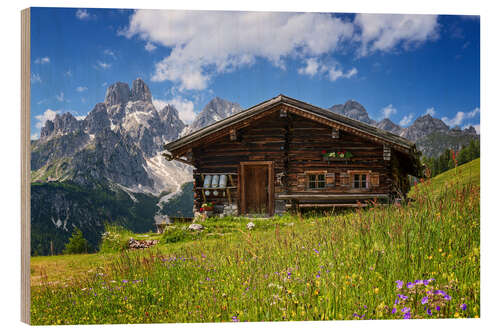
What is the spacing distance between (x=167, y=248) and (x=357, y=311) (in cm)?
340

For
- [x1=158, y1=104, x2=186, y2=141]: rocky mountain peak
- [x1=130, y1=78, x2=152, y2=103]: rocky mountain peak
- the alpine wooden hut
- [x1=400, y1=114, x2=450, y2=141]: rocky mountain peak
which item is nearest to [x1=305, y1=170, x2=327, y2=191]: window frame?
the alpine wooden hut

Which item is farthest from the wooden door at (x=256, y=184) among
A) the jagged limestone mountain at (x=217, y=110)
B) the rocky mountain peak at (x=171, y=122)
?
the jagged limestone mountain at (x=217, y=110)

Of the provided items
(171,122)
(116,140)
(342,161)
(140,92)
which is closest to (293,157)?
(342,161)

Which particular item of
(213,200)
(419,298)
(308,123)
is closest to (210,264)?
(419,298)

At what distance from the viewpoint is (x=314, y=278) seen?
414 cm

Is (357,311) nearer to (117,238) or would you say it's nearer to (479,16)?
(117,238)

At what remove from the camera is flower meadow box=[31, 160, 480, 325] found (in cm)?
400

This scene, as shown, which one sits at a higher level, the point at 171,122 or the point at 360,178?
the point at 171,122

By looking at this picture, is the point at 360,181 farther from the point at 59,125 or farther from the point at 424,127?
the point at 59,125

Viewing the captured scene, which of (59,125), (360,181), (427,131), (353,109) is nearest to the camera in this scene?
(59,125)

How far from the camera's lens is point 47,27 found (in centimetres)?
514

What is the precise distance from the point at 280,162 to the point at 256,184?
97cm

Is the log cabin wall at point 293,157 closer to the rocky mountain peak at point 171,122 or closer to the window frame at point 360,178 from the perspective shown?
the window frame at point 360,178

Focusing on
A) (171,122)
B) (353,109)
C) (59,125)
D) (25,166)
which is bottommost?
(25,166)
